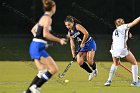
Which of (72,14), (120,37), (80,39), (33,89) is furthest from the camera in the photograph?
(72,14)

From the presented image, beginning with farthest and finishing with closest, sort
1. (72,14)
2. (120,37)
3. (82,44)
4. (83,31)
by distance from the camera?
(72,14) < (82,44) < (83,31) < (120,37)

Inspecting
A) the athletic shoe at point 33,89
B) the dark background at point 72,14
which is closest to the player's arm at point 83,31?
the athletic shoe at point 33,89

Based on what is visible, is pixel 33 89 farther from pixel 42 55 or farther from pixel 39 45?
pixel 39 45

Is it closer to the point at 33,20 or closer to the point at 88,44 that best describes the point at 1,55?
the point at 33,20

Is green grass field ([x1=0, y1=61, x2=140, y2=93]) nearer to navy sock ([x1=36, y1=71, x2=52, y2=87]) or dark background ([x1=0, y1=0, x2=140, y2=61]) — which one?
navy sock ([x1=36, y1=71, x2=52, y2=87])

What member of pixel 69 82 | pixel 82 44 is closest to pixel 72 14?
pixel 82 44

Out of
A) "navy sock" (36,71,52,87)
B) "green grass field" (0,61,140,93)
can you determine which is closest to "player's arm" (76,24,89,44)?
"green grass field" (0,61,140,93)

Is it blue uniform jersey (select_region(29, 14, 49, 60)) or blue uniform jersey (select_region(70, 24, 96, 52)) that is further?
blue uniform jersey (select_region(70, 24, 96, 52))

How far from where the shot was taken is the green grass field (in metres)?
11.4

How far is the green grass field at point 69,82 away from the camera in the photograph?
11.4 meters

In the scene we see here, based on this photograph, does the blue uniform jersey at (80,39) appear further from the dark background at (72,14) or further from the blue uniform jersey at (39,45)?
the dark background at (72,14)

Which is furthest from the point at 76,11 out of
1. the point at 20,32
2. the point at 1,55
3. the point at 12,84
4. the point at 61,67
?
the point at 12,84

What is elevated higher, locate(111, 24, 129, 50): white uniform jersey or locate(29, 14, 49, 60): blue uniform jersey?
locate(29, 14, 49, 60): blue uniform jersey

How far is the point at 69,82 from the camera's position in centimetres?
1290
